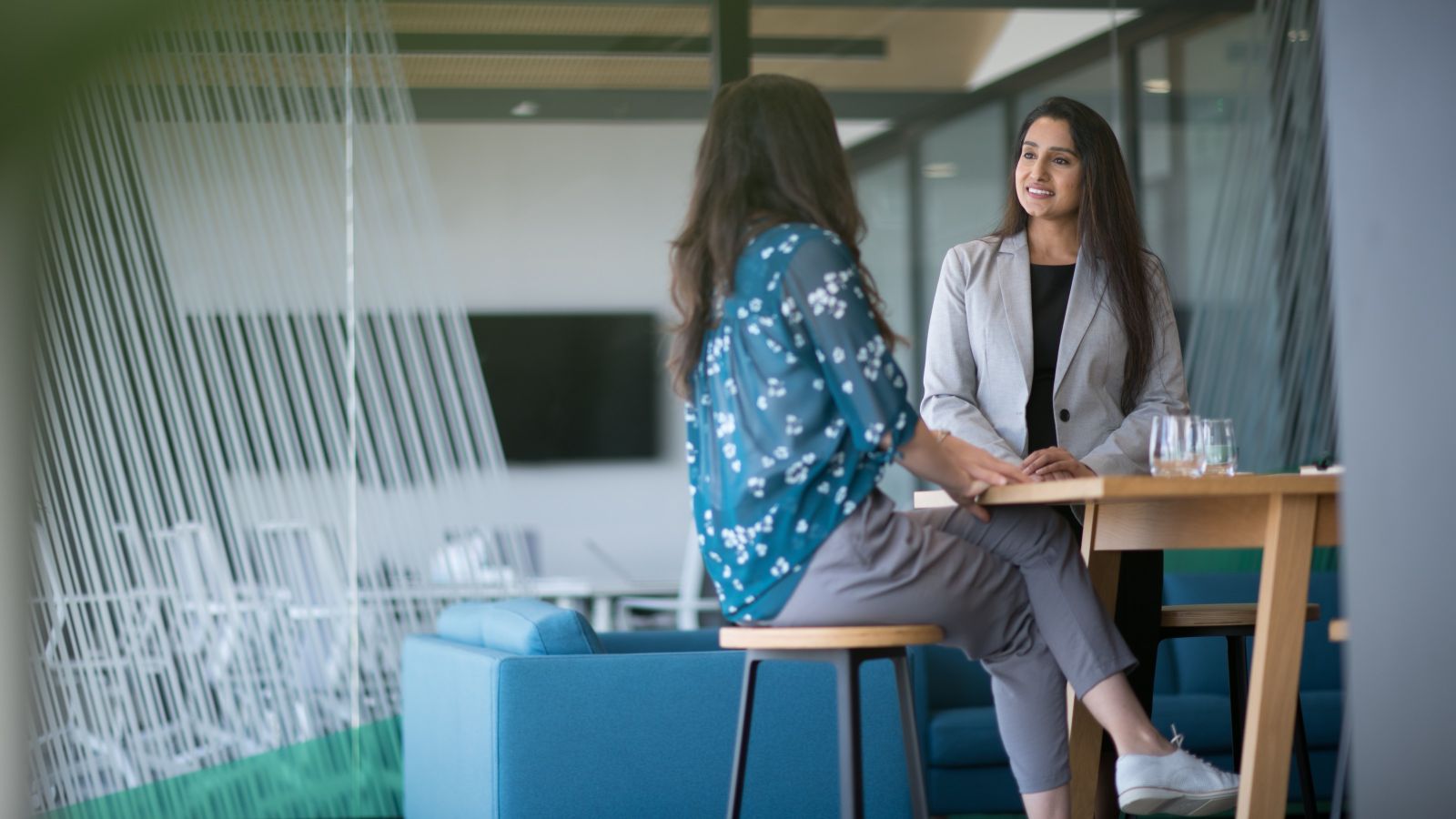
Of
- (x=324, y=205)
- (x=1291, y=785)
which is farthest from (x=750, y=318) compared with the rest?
(x=324, y=205)

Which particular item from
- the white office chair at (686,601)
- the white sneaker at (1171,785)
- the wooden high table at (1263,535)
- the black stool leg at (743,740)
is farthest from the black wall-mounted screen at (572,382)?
the white sneaker at (1171,785)

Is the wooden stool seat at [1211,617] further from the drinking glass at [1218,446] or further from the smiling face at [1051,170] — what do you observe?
the smiling face at [1051,170]

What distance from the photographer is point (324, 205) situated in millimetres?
4992

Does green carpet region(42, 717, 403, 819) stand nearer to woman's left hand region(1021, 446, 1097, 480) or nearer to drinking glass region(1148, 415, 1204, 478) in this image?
woman's left hand region(1021, 446, 1097, 480)

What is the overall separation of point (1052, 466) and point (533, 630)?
3.66 feet

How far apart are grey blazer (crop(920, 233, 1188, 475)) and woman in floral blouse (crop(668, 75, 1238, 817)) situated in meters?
0.50

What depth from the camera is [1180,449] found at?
2.31 m

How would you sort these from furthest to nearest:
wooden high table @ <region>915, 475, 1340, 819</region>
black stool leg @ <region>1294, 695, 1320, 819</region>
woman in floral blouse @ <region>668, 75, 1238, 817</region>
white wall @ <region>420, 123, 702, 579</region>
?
white wall @ <region>420, 123, 702, 579</region> → black stool leg @ <region>1294, 695, 1320, 819</region> → woman in floral blouse @ <region>668, 75, 1238, 817</region> → wooden high table @ <region>915, 475, 1340, 819</region>

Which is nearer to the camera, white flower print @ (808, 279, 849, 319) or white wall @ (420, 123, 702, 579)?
white flower print @ (808, 279, 849, 319)

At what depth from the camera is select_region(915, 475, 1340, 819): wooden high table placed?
2.06 metres

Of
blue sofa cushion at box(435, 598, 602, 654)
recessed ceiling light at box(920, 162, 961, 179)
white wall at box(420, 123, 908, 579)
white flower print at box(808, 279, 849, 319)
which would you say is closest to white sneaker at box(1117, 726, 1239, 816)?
white flower print at box(808, 279, 849, 319)

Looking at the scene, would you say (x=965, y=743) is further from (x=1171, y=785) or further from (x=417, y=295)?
(x=417, y=295)

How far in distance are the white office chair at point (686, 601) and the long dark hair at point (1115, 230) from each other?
281 centimetres

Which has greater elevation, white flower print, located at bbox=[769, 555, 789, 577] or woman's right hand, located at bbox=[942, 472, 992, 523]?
woman's right hand, located at bbox=[942, 472, 992, 523]
